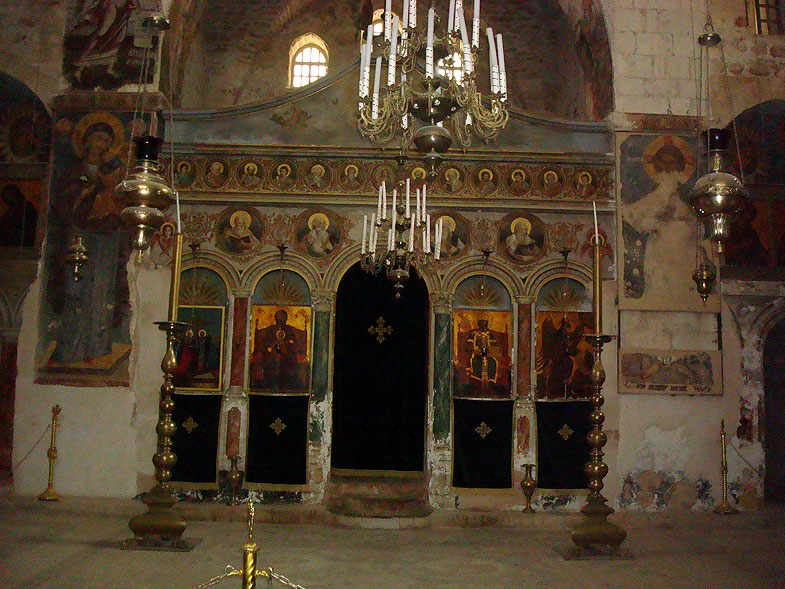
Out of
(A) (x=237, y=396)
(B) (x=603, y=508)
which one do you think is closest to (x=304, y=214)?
(A) (x=237, y=396)

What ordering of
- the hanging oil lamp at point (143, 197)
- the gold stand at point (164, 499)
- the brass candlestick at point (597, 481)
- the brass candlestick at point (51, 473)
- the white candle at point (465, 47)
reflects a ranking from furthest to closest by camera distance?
the brass candlestick at point (51, 473) < the hanging oil lamp at point (143, 197) < the gold stand at point (164, 499) < the brass candlestick at point (597, 481) < the white candle at point (465, 47)

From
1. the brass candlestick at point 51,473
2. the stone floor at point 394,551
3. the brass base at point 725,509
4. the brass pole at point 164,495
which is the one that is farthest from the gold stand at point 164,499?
the brass base at point 725,509

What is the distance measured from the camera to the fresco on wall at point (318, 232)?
9.06 metres

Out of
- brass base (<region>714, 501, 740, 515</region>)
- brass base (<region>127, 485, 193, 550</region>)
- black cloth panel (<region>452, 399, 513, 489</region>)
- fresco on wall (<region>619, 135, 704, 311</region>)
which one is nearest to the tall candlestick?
brass base (<region>127, 485, 193, 550</region>)

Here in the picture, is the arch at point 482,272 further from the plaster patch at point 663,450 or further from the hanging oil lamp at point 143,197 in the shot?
the hanging oil lamp at point 143,197

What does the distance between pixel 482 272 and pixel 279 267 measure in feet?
8.45

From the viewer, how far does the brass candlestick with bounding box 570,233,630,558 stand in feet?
19.5

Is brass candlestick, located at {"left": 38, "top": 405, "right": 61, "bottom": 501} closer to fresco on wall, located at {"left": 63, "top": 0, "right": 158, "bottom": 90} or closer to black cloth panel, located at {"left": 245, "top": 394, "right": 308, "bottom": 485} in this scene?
black cloth panel, located at {"left": 245, "top": 394, "right": 308, "bottom": 485}

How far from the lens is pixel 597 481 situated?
19.5 ft

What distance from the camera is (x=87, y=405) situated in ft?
28.5

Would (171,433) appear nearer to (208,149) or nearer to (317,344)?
(317,344)

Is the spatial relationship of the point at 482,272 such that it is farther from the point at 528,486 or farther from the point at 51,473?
the point at 51,473

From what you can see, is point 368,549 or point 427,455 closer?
point 368,549

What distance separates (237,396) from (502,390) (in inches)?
129
